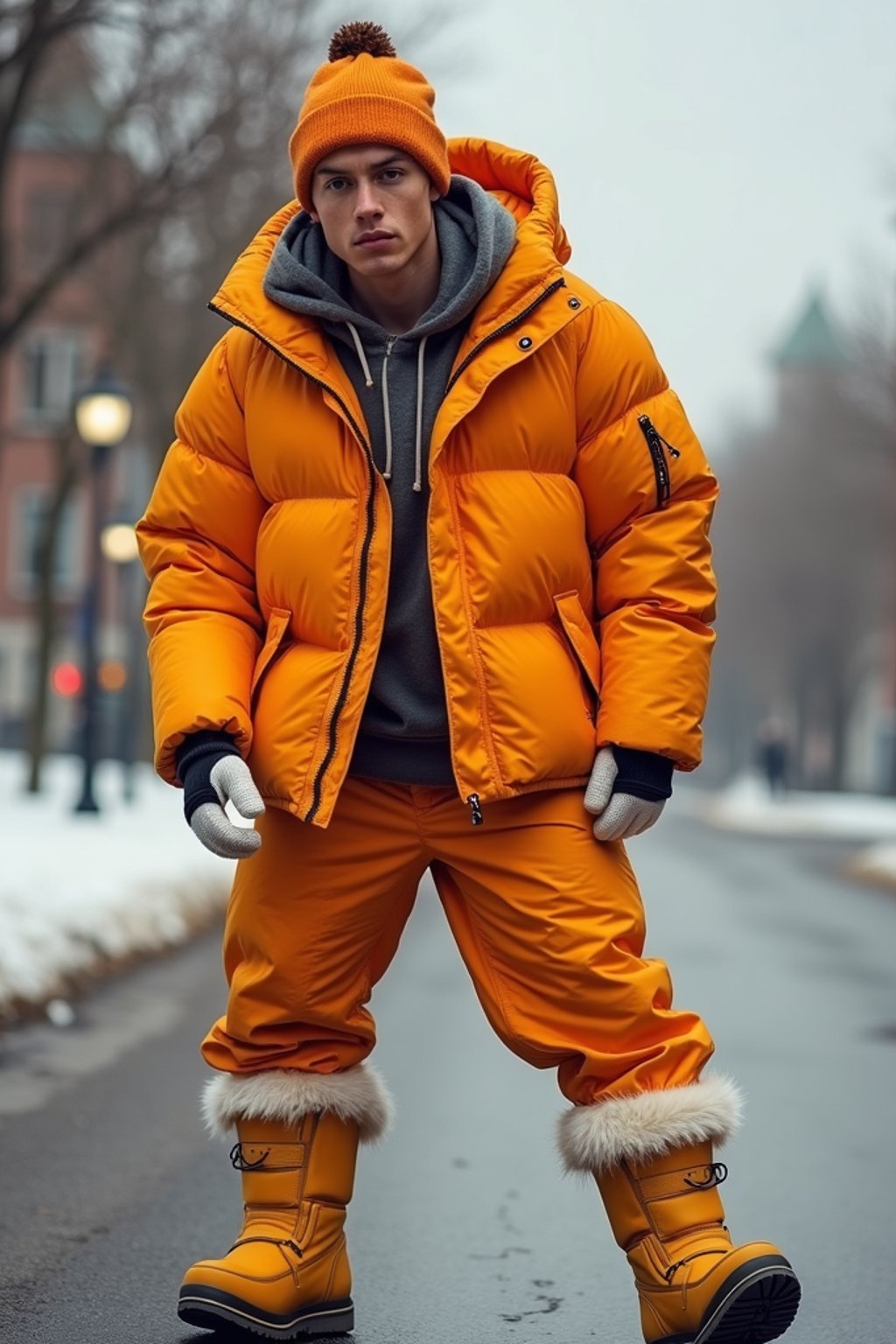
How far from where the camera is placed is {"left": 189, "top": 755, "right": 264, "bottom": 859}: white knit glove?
11.6ft

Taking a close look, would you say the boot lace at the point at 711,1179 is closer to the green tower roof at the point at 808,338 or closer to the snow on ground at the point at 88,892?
the snow on ground at the point at 88,892

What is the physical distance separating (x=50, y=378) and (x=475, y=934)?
52.0 metres

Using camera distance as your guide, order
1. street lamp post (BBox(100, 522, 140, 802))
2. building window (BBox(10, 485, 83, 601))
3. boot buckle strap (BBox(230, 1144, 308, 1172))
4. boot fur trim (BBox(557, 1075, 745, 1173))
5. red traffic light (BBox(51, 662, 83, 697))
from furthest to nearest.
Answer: building window (BBox(10, 485, 83, 601))
red traffic light (BBox(51, 662, 83, 697))
street lamp post (BBox(100, 522, 140, 802))
boot buckle strap (BBox(230, 1144, 308, 1172))
boot fur trim (BBox(557, 1075, 745, 1173))

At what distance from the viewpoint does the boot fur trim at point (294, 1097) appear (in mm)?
3793

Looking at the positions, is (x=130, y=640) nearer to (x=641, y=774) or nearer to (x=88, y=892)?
(x=88, y=892)

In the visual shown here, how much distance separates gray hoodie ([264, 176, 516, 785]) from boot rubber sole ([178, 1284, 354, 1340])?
2.95ft

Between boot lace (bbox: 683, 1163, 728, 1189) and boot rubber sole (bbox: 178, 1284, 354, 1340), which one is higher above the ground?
boot lace (bbox: 683, 1163, 728, 1189)

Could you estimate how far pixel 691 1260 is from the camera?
3541 mm

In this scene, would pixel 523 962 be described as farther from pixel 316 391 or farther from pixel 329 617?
pixel 316 391

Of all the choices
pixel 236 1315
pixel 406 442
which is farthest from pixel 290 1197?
pixel 406 442

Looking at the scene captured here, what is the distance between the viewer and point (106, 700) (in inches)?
1812

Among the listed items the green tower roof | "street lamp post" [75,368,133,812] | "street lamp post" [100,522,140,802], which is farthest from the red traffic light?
the green tower roof

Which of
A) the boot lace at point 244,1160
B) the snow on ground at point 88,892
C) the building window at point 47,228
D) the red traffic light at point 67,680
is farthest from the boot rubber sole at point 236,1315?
the red traffic light at point 67,680

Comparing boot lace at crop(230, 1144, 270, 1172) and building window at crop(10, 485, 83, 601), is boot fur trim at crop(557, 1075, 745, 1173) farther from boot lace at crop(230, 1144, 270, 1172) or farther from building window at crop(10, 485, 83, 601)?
building window at crop(10, 485, 83, 601)
